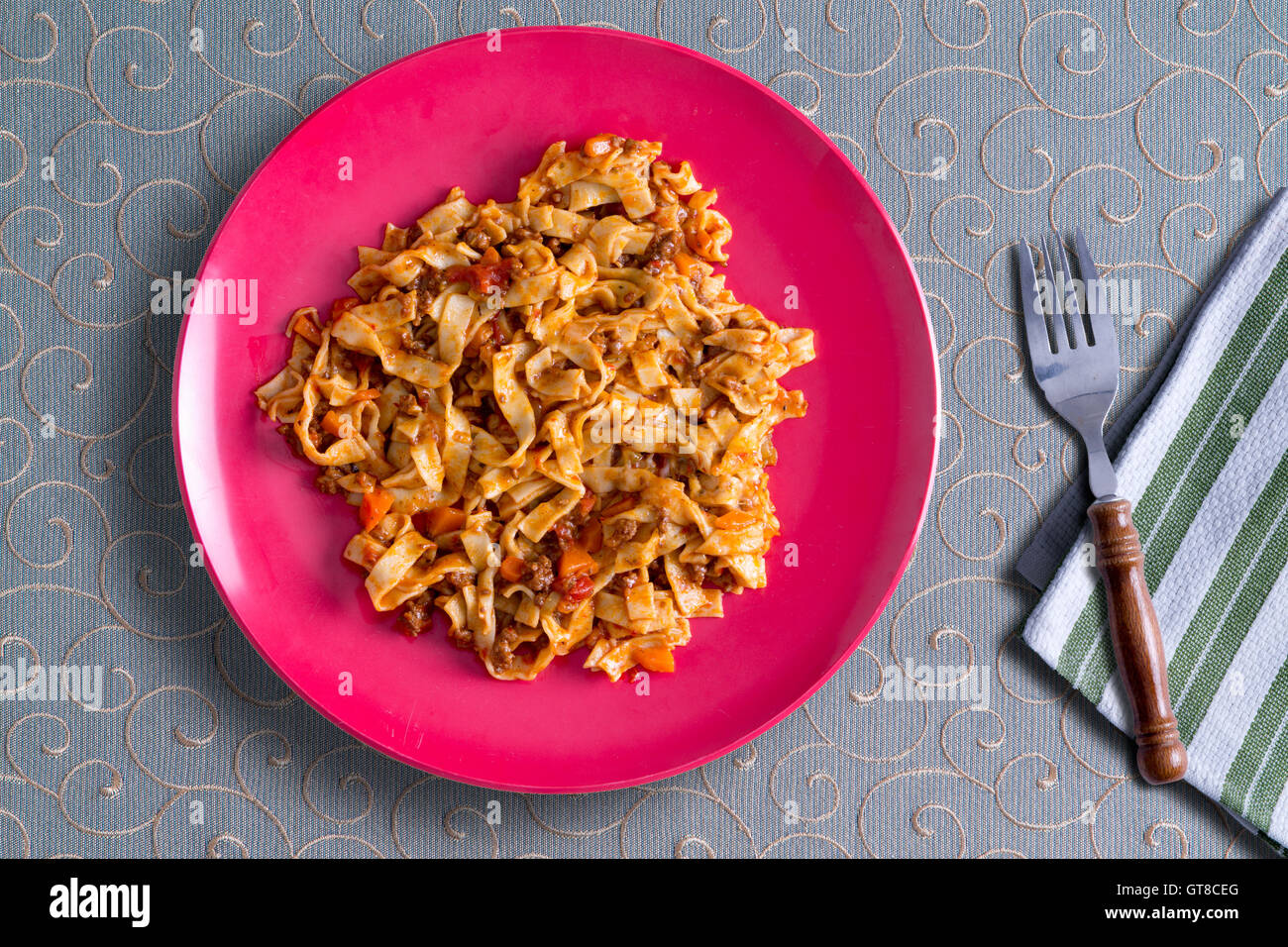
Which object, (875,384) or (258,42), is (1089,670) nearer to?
(875,384)

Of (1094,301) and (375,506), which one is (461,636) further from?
(1094,301)

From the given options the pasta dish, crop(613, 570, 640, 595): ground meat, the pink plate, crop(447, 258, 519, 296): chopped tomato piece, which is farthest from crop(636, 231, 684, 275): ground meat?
crop(613, 570, 640, 595): ground meat

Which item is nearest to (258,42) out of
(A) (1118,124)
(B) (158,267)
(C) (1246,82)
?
(B) (158,267)

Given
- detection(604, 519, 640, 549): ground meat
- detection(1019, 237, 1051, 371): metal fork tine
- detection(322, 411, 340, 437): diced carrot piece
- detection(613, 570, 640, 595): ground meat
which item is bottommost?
detection(613, 570, 640, 595): ground meat

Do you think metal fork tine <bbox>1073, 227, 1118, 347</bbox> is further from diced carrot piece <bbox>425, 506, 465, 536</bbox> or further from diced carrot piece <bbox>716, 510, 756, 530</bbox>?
diced carrot piece <bbox>425, 506, 465, 536</bbox>

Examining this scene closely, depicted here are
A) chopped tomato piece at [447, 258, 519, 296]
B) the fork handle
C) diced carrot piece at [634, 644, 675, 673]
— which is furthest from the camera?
the fork handle

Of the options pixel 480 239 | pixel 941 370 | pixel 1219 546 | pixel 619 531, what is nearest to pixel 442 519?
pixel 619 531
